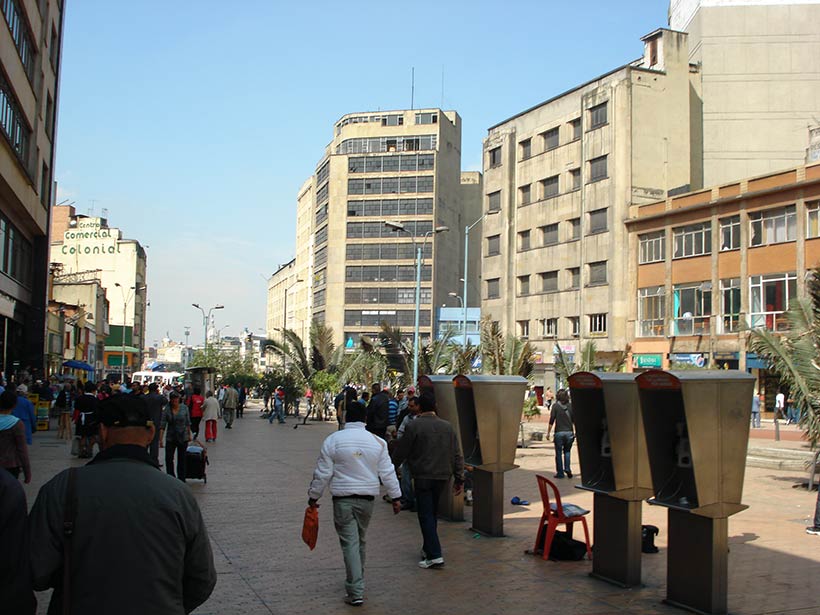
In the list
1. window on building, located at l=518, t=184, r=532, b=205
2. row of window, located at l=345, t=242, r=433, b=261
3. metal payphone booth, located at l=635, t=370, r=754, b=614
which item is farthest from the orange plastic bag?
row of window, located at l=345, t=242, r=433, b=261

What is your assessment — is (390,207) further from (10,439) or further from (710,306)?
(10,439)

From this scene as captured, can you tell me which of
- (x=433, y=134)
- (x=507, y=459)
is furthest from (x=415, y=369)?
(x=433, y=134)

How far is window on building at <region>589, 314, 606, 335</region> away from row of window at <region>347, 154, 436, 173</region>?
43.4 metres

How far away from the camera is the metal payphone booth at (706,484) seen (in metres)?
7.14

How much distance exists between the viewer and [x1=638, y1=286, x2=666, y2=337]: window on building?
50281 mm

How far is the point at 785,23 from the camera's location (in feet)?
179

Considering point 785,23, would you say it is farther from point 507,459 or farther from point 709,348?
point 507,459

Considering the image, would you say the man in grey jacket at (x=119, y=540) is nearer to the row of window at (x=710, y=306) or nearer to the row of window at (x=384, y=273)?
the row of window at (x=710, y=306)

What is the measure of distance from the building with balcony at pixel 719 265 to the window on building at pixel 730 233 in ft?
0.17

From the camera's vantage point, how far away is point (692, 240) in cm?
4844

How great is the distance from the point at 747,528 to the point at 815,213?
33.4 meters

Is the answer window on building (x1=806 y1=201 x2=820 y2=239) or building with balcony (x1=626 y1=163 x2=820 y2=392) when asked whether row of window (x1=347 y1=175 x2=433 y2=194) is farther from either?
window on building (x1=806 y1=201 x2=820 y2=239)

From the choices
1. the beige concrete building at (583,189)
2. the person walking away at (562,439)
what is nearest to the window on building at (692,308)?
the beige concrete building at (583,189)

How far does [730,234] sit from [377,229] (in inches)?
2160
